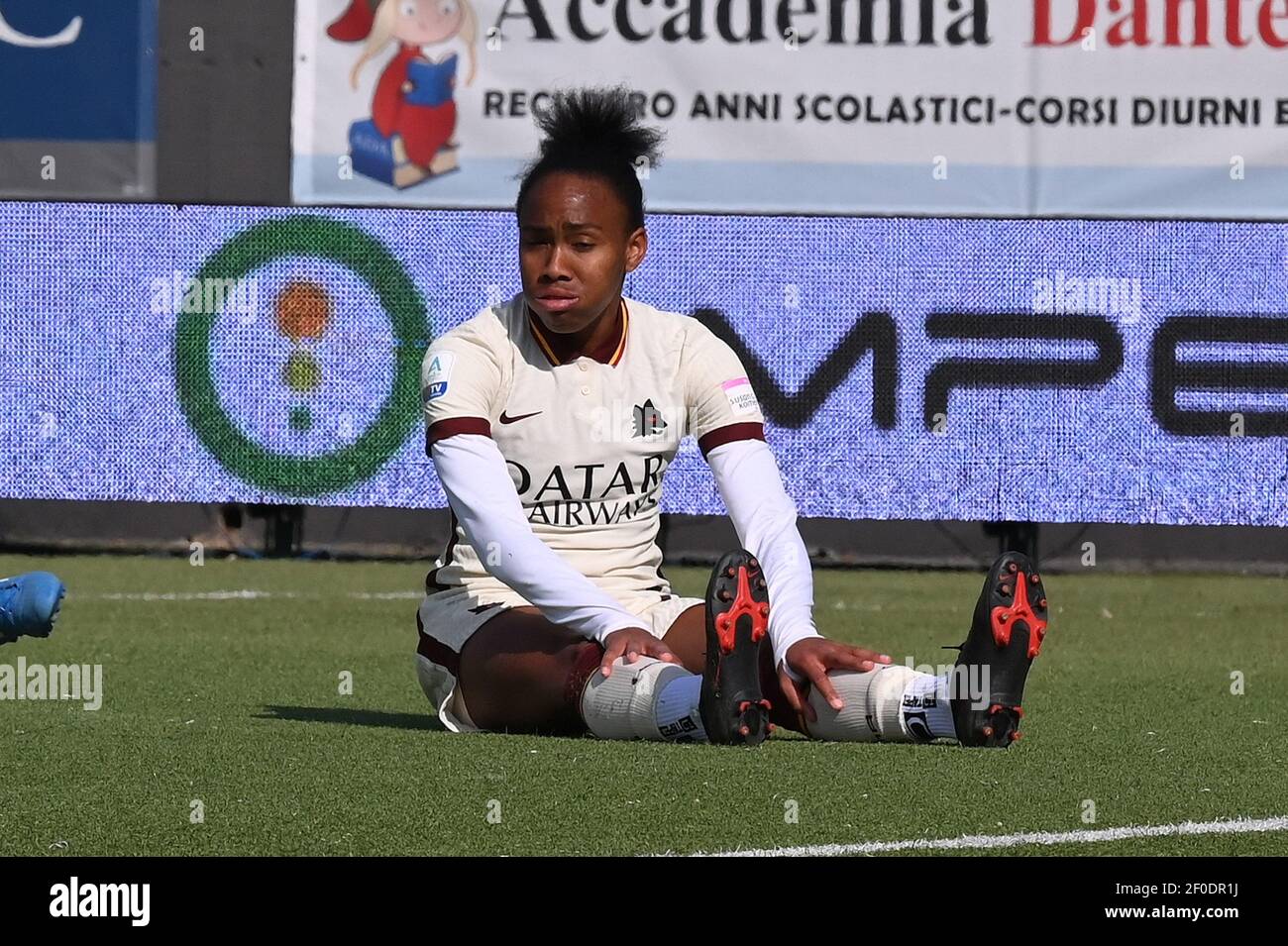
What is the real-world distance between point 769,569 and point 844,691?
37 centimetres

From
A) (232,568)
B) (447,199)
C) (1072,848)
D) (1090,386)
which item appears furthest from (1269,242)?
(1072,848)

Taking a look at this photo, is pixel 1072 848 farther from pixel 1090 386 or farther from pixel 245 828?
pixel 1090 386

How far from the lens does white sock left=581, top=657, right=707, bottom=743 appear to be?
494 cm

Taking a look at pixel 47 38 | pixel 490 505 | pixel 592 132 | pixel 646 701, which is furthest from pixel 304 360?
pixel 646 701

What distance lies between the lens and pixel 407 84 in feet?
40.0

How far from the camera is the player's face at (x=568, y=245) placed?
5.30 meters

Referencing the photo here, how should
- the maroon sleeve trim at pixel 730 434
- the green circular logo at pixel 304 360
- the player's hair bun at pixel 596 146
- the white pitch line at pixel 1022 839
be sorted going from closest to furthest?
the white pitch line at pixel 1022 839 → the player's hair bun at pixel 596 146 → the maroon sleeve trim at pixel 730 434 → the green circular logo at pixel 304 360

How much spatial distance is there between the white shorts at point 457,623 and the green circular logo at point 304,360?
5497 millimetres

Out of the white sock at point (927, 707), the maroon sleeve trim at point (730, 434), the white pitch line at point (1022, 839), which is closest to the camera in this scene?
the white pitch line at point (1022, 839)

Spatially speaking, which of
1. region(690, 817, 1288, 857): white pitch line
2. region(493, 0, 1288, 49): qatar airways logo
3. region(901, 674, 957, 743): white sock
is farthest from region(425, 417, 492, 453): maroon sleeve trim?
region(493, 0, 1288, 49): qatar airways logo

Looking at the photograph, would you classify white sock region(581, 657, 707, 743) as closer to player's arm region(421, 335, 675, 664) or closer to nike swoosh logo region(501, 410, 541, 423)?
player's arm region(421, 335, 675, 664)

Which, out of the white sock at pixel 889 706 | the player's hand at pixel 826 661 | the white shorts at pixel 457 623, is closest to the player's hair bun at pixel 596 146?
the white shorts at pixel 457 623

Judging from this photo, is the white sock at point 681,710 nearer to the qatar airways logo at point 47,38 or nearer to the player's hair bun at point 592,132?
the player's hair bun at point 592,132

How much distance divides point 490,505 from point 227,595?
5.02 m
